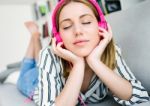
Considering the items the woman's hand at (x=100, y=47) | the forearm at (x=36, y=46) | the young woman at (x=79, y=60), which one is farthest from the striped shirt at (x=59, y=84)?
the forearm at (x=36, y=46)

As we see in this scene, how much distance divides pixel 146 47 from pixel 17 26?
8.63ft

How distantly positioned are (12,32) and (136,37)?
2554 mm

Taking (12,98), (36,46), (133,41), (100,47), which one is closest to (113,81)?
(100,47)

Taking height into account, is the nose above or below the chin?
above

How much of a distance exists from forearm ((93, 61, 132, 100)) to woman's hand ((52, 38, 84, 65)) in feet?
0.21

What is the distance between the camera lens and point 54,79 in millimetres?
842

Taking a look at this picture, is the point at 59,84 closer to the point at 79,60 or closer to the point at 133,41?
the point at 79,60

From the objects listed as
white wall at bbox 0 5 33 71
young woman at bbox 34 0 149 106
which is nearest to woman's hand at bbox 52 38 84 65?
young woman at bbox 34 0 149 106

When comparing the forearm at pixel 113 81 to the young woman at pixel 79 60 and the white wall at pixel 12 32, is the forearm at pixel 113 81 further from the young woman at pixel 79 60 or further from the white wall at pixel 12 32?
the white wall at pixel 12 32

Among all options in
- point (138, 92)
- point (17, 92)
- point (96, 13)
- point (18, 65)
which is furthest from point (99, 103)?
point (18, 65)

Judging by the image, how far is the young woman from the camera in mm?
778

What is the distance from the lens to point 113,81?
2.58 feet

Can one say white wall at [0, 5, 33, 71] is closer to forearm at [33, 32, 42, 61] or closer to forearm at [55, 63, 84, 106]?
A: forearm at [33, 32, 42, 61]

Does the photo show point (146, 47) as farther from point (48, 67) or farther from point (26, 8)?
point (26, 8)
